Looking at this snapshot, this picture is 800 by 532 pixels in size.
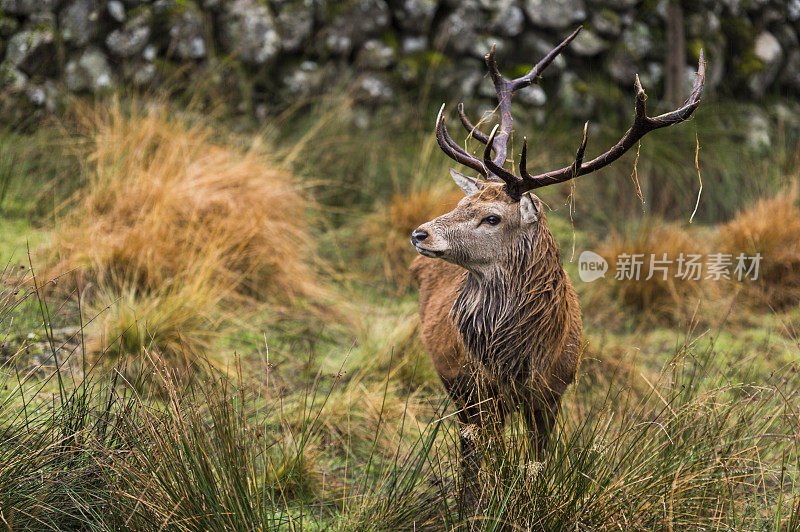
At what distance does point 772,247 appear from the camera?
5.21 m

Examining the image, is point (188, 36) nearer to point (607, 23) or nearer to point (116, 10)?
point (116, 10)

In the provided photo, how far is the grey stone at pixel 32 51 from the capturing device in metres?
6.24

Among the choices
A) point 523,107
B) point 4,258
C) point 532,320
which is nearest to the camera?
point 532,320

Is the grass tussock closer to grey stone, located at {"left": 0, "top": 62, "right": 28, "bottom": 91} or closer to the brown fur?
the brown fur

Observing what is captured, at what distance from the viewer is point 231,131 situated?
6234mm

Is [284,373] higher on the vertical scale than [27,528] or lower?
lower

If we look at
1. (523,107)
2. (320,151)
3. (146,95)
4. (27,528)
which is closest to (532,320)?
(27,528)

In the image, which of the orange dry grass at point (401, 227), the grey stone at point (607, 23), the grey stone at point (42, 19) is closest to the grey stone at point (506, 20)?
the grey stone at point (607, 23)

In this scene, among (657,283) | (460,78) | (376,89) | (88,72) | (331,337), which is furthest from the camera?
(460,78)

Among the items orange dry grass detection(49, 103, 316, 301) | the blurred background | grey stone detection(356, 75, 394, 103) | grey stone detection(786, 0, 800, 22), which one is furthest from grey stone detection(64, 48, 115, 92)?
grey stone detection(786, 0, 800, 22)

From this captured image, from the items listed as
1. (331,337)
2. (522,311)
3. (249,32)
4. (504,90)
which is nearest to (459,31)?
(249,32)

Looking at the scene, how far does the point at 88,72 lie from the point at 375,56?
251 cm

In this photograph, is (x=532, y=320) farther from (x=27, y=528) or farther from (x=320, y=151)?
(x=320, y=151)

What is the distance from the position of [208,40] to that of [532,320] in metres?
4.98
